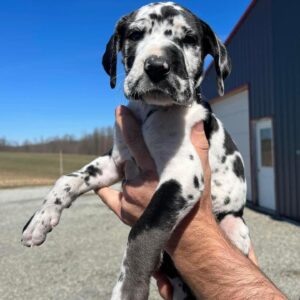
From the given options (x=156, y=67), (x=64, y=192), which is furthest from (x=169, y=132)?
(x=64, y=192)

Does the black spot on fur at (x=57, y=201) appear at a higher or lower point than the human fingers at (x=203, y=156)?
lower

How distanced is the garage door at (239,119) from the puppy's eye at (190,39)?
13659mm

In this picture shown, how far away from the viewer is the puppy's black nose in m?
2.94

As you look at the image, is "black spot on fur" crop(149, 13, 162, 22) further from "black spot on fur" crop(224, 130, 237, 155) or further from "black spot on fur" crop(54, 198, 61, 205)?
"black spot on fur" crop(54, 198, 61, 205)

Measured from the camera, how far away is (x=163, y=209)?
9.53 ft

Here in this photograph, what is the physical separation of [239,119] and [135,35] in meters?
14.9

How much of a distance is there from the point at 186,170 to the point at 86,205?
16.0 metres

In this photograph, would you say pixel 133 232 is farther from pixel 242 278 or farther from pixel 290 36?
pixel 290 36

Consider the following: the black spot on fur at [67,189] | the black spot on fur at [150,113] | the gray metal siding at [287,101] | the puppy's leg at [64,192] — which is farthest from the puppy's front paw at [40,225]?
the gray metal siding at [287,101]

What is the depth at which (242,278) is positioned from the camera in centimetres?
250

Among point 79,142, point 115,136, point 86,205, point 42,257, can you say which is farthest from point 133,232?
point 79,142

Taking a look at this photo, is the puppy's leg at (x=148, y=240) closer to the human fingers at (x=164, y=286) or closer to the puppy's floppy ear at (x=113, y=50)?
the human fingers at (x=164, y=286)

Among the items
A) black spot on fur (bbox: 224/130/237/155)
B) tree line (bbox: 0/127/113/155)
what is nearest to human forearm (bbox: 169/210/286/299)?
black spot on fur (bbox: 224/130/237/155)

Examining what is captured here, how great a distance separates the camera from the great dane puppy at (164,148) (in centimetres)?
283
